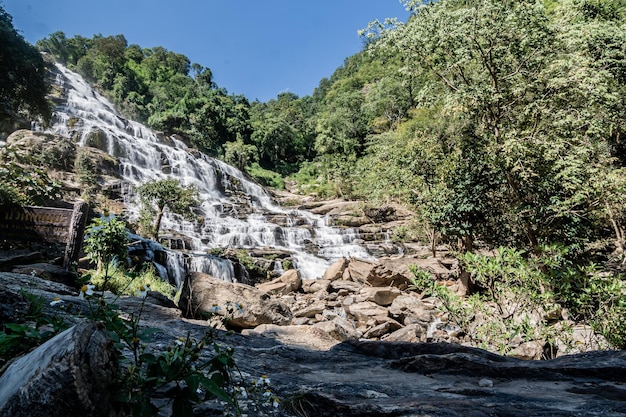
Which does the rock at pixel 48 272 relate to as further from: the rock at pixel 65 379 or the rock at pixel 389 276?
the rock at pixel 389 276

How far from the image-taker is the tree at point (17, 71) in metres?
10.6

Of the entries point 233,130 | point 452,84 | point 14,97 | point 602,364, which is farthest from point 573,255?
point 233,130

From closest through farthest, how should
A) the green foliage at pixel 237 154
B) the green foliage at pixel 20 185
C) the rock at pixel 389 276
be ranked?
1. the green foliage at pixel 20 185
2. the rock at pixel 389 276
3. the green foliage at pixel 237 154

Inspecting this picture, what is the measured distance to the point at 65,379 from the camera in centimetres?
104

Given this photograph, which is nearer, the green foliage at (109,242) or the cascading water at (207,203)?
the green foliage at (109,242)

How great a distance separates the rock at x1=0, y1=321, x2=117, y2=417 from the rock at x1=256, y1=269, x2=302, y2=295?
1276 cm

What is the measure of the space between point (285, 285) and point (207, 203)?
45.2ft

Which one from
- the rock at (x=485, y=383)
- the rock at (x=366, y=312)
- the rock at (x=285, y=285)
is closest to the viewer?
the rock at (x=485, y=383)

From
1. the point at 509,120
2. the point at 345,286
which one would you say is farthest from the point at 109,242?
the point at 509,120

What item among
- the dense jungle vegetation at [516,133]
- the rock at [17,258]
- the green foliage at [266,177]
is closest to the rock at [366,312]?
the dense jungle vegetation at [516,133]

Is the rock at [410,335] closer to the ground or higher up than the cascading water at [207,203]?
closer to the ground

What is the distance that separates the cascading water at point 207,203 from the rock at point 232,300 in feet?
20.8

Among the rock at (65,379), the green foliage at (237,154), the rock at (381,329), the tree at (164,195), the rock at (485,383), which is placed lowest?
the rock at (381,329)

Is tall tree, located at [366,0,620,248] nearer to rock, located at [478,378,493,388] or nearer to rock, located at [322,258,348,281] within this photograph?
rock, located at [478,378,493,388]
